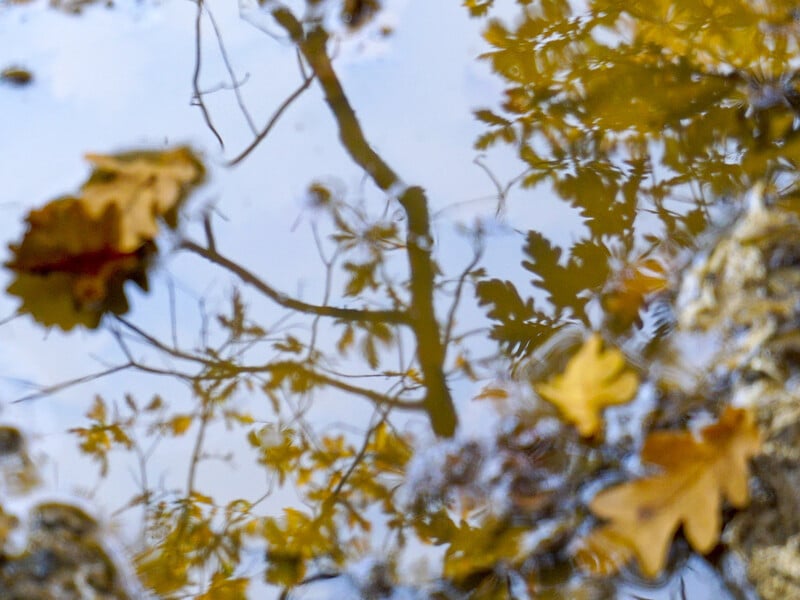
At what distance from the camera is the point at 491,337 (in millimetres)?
1028

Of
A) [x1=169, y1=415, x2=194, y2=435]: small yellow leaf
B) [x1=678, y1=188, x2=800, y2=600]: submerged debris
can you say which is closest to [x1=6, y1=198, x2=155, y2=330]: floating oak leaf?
[x1=169, y1=415, x2=194, y2=435]: small yellow leaf

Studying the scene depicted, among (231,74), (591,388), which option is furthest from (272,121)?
(591,388)

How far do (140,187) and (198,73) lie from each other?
30cm

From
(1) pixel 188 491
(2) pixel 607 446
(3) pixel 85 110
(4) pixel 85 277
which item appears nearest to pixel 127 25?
(3) pixel 85 110

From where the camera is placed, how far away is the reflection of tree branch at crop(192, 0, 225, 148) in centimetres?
115

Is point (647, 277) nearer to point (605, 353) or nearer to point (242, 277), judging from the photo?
point (605, 353)

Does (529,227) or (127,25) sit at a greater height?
(127,25)

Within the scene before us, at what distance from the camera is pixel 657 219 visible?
1.08 m

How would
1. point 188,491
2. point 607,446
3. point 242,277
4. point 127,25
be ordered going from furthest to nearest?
1. point 127,25
2. point 242,277
3. point 188,491
4. point 607,446

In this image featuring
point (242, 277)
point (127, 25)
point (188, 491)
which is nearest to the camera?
point (188, 491)

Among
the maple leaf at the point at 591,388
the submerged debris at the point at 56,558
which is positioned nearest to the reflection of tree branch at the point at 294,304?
the maple leaf at the point at 591,388

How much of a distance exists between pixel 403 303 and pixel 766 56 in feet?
2.47

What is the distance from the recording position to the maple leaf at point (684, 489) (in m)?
0.69

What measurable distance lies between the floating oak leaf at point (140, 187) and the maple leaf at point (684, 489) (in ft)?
2.39
